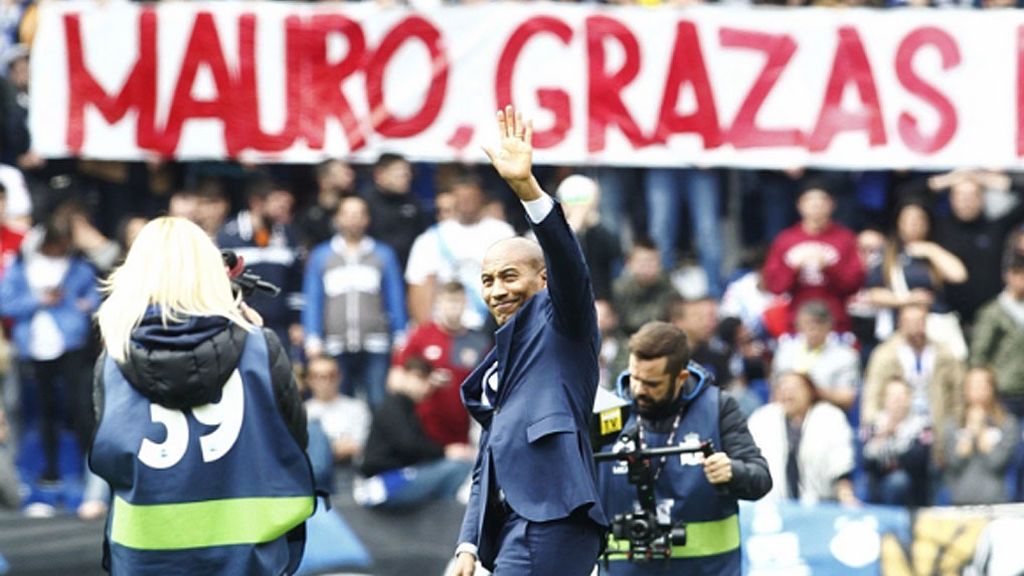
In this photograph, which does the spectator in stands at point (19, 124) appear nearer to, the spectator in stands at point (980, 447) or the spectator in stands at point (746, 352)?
the spectator in stands at point (746, 352)

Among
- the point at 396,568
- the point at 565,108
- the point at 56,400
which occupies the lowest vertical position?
the point at 396,568

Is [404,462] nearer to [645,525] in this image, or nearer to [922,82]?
[645,525]

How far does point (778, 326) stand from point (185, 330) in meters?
8.42

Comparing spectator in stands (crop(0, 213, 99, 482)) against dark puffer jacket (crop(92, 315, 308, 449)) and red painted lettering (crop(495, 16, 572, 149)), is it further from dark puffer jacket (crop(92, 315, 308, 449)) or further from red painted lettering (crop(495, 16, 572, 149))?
dark puffer jacket (crop(92, 315, 308, 449))

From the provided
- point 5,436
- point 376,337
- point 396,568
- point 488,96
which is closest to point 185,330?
point 396,568

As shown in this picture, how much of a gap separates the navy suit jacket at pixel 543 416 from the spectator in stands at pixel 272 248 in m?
7.62

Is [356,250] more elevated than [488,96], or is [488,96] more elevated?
[488,96]

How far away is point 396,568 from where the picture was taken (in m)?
12.3

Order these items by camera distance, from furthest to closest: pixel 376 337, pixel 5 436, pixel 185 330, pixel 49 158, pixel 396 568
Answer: pixel 49 158, pixel 376 337, pixel 5 436, pixel 396 568, pixel 185 330

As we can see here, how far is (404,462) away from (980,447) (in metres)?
3.83

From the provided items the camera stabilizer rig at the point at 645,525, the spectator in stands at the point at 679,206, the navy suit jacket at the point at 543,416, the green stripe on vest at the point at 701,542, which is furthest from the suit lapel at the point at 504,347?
the spectator in stands at the point at 679,206

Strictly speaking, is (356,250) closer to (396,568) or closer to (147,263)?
(396,568)

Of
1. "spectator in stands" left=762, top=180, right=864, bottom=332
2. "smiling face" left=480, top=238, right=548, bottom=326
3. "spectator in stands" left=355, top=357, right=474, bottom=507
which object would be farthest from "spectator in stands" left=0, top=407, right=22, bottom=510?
"smiling face" left=480, top=238, right=548, bottom=326

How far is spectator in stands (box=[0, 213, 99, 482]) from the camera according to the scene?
577 inches
